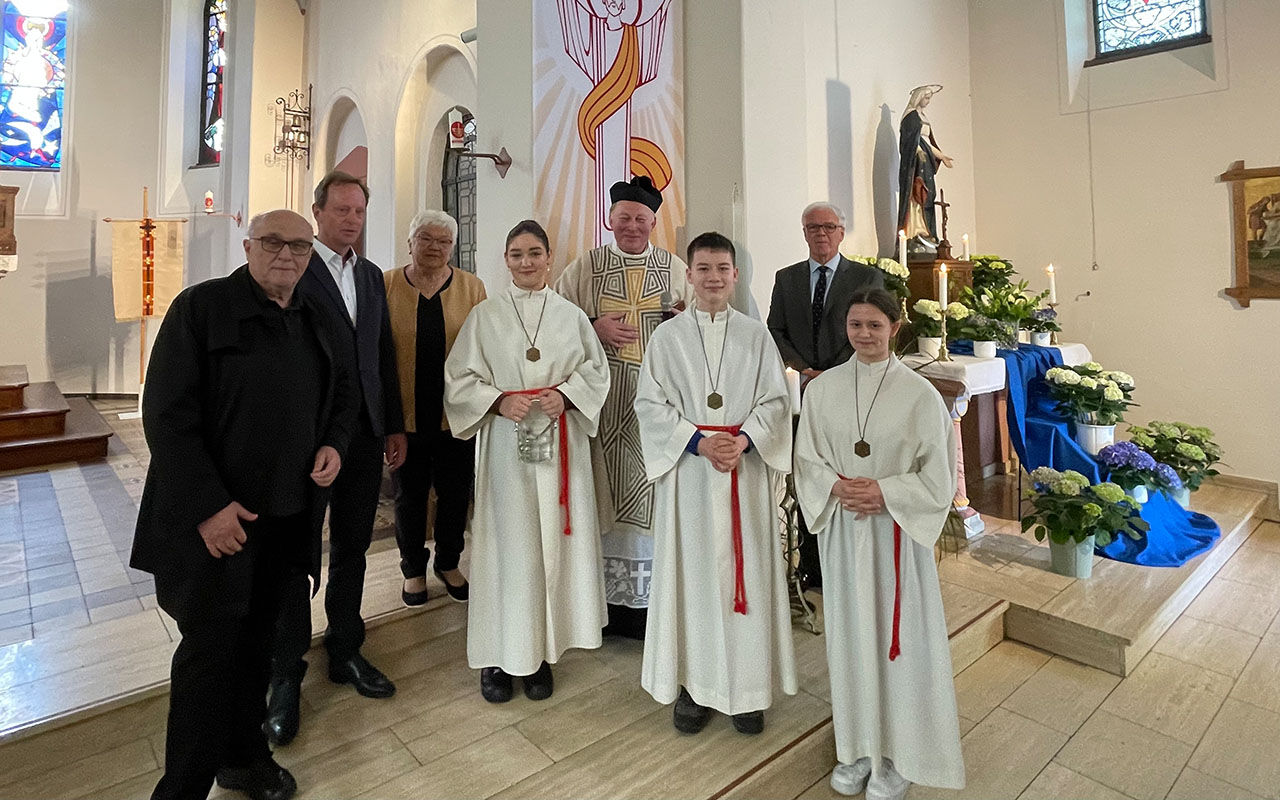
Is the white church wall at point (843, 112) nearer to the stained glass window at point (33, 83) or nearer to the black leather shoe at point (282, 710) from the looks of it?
the black leather shoe at point (282, 710)

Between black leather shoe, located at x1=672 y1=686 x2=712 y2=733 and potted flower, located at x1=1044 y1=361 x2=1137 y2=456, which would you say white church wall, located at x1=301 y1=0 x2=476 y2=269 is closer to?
potted flower, located at x1=1044 y1=361 x2=1137 y2=456

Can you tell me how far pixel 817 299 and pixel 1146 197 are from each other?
4.85m

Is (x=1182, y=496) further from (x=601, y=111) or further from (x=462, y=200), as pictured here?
(x=462, y=200)

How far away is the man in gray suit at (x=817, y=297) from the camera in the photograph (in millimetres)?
2992

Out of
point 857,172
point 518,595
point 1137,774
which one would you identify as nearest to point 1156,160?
point 857,172

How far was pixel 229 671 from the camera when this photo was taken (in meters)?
1.72

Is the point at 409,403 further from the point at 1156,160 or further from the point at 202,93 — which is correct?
the point at 202,93

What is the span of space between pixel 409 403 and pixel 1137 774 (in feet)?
9.25

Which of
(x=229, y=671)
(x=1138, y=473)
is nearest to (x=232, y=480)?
(x=229, y=671)

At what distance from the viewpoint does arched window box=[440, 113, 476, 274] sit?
21.8ft

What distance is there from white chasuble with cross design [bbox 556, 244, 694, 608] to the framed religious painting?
5400 millimetres

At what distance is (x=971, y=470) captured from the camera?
17.8ft

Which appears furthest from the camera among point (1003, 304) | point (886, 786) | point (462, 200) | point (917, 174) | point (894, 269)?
point (462, 200)

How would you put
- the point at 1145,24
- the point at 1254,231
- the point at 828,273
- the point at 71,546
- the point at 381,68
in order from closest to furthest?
the point at 828,273
the point at 71,546
the point at 1254,231
the point at 1145,24
the point at 381,68
